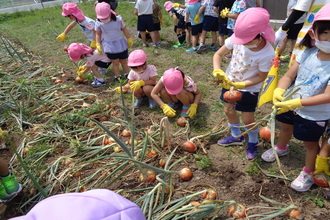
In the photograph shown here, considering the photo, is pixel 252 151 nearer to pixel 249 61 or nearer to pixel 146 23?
pixel 249 61

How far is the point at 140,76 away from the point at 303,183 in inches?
75.2

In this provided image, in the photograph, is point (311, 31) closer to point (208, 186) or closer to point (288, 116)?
point (288, 116)

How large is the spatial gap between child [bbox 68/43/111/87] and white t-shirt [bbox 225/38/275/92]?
2253 mm

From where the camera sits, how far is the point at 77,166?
1.99 meters

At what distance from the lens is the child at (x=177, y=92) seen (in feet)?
8.14

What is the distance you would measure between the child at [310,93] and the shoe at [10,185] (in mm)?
1937

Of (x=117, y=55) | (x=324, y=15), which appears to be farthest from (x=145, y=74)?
(x=324, y=15)

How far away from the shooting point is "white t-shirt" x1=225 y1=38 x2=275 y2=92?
5.77ft

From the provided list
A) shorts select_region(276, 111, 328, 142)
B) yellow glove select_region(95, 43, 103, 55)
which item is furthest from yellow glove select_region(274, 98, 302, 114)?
yellow glove select_region(95, 43, 103, 55)

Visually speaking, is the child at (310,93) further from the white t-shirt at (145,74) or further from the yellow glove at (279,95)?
the white t-shirt at (145,74)

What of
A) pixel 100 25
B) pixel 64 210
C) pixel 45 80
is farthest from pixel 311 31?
pixel 45 80

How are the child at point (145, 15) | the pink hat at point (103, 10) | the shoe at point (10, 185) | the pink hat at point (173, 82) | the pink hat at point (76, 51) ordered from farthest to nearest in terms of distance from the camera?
the child at point (145, 15), the pink hat at point (76, 51), the pink hat at point (103, 10), the pink hat at point (173, 82), the shoe at point (10, 185)

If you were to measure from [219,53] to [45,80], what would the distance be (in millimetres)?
2606

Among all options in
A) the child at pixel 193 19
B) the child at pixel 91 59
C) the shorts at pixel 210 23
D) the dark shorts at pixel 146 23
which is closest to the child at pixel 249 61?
the child at pixel 91 59
